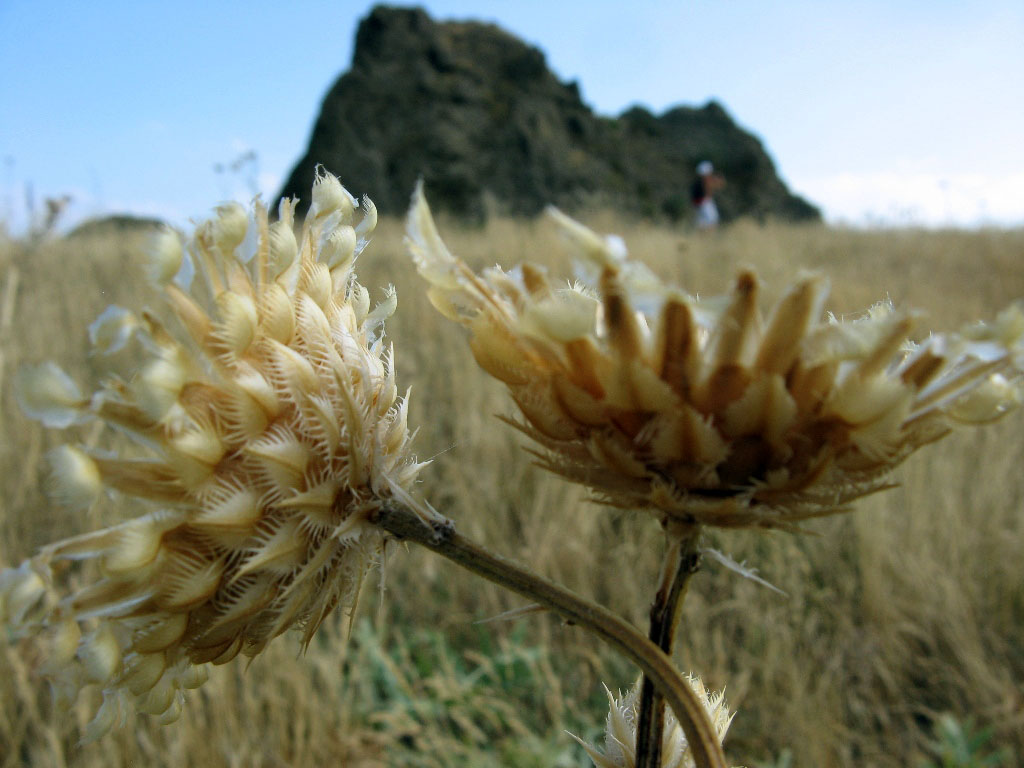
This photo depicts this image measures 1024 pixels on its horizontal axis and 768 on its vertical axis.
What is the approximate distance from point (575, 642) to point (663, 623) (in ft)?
7.79

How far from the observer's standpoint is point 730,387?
472mm

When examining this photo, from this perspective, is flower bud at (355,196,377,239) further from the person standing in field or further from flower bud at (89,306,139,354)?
the person standing in field

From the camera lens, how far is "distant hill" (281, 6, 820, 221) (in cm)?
1489

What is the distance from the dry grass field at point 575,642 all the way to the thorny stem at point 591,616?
1222 mm

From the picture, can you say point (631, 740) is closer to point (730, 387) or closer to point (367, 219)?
point (730, 387)

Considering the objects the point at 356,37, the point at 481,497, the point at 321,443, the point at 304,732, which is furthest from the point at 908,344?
the point at 356,37

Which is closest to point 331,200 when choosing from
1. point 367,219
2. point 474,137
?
point 367,219

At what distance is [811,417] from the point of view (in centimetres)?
48

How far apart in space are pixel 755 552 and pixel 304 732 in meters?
2.00

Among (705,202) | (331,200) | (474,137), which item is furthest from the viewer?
(474,137)

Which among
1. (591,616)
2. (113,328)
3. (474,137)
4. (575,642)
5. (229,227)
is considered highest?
(474,137)

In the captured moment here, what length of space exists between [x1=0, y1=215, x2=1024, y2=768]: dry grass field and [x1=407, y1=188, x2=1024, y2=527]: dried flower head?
4.45 ft

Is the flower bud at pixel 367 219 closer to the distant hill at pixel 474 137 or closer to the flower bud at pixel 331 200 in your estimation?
the flower bud at pixel 331 200

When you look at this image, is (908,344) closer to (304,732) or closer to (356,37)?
(304,732)
